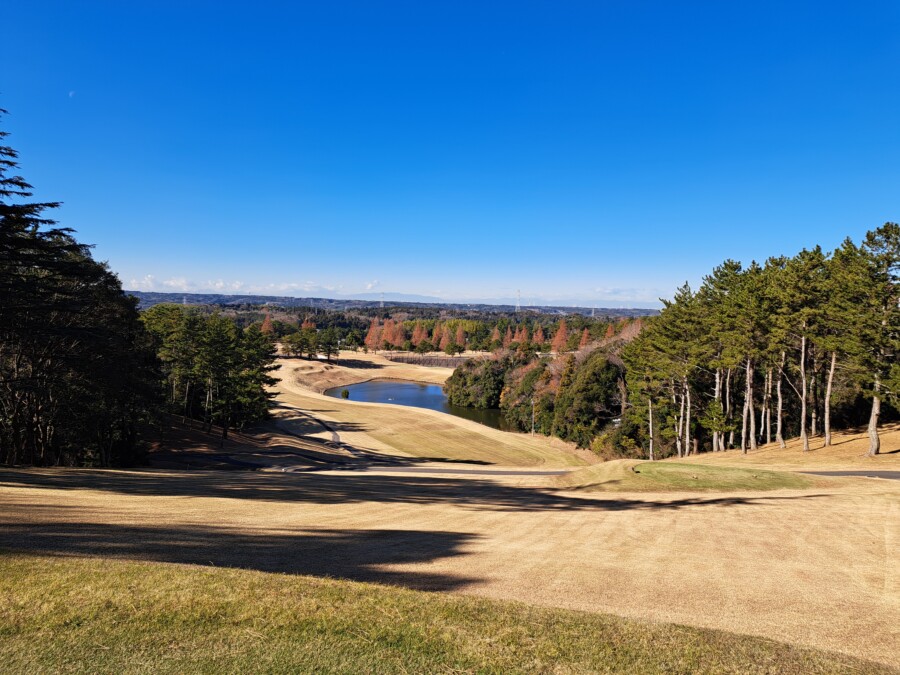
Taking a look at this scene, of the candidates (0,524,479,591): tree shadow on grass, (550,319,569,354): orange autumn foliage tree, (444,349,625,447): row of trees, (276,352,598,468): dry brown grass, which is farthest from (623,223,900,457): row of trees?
(550,319,569,354): orange autumn foliage tree

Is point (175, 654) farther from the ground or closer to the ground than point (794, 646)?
farther from the ground

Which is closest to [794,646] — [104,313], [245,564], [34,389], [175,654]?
[175,654]

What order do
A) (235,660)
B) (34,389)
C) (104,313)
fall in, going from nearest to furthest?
(235,660)
(34,389)
(104,313)

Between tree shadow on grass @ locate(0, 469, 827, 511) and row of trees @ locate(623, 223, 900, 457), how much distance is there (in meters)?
14.9

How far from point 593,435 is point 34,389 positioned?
51.3 m

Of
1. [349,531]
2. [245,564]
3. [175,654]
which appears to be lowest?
[349,531]

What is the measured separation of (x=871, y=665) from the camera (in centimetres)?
693

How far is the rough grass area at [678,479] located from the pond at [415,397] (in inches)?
1958

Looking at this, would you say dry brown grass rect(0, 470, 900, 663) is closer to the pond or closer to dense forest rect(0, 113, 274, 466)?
dense forest rect(0, 113, 274, 466)

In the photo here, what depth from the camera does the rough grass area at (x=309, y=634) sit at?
5.79m

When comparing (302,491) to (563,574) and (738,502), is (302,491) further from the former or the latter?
(738,502)

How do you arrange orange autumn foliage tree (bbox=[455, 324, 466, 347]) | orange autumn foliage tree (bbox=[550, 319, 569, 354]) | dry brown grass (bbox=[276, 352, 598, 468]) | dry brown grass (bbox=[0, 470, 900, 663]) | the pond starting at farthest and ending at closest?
orange autumn foliage tree (bbox=[455, 324, 466, 347]), orange autumn foliage tree (bbox=[550, 319, 569, 354]), the pond, dry brown grass (bbox=[276, 352, 598, 468]), dry brown grass (bbox=[0, 470, 900, 663])

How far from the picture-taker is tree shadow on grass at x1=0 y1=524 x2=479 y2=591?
32.4 feet

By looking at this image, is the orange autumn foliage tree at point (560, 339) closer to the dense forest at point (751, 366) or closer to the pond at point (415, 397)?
the pond at point (415, 397)
